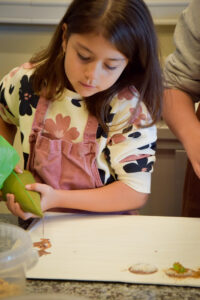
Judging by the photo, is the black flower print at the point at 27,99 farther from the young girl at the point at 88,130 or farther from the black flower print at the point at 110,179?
the black flower print at the point at 110,179

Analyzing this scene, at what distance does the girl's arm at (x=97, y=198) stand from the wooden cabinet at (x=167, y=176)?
1.66 ft

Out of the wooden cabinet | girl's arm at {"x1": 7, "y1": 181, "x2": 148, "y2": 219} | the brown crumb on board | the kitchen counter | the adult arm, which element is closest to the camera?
the kitchen counter

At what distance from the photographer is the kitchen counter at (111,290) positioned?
0.60m

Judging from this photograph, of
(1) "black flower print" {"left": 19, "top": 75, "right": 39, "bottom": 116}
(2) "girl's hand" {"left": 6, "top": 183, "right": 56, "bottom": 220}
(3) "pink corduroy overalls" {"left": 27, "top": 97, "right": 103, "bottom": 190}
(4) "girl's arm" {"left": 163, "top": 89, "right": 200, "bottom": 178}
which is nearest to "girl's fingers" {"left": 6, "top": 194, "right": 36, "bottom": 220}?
(2) "girl's hand" {"left": 6, "top": 183, "right": 56, "bottom": 220}

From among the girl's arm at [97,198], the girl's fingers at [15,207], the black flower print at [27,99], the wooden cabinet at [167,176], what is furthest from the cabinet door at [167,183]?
the girl's fingers at [15,207]

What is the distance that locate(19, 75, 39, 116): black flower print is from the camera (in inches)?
37.7

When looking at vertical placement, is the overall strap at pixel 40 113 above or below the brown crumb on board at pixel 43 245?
above

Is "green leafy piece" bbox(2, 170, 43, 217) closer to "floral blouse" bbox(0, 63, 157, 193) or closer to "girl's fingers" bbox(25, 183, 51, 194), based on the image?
"girl's fingers" bbox(25, 183, 51, 194)

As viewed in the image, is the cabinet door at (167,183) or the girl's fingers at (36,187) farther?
the cabinet door at (167,183)

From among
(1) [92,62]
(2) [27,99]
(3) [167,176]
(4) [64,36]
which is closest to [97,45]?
(1) [92,62]

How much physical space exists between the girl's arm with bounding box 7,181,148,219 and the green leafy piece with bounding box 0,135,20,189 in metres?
0.12

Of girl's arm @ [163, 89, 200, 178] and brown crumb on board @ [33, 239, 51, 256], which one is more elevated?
girl's arm @ [163, 89, 200, 178]

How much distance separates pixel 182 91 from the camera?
3.53ft

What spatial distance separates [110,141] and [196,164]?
19 centimetres
